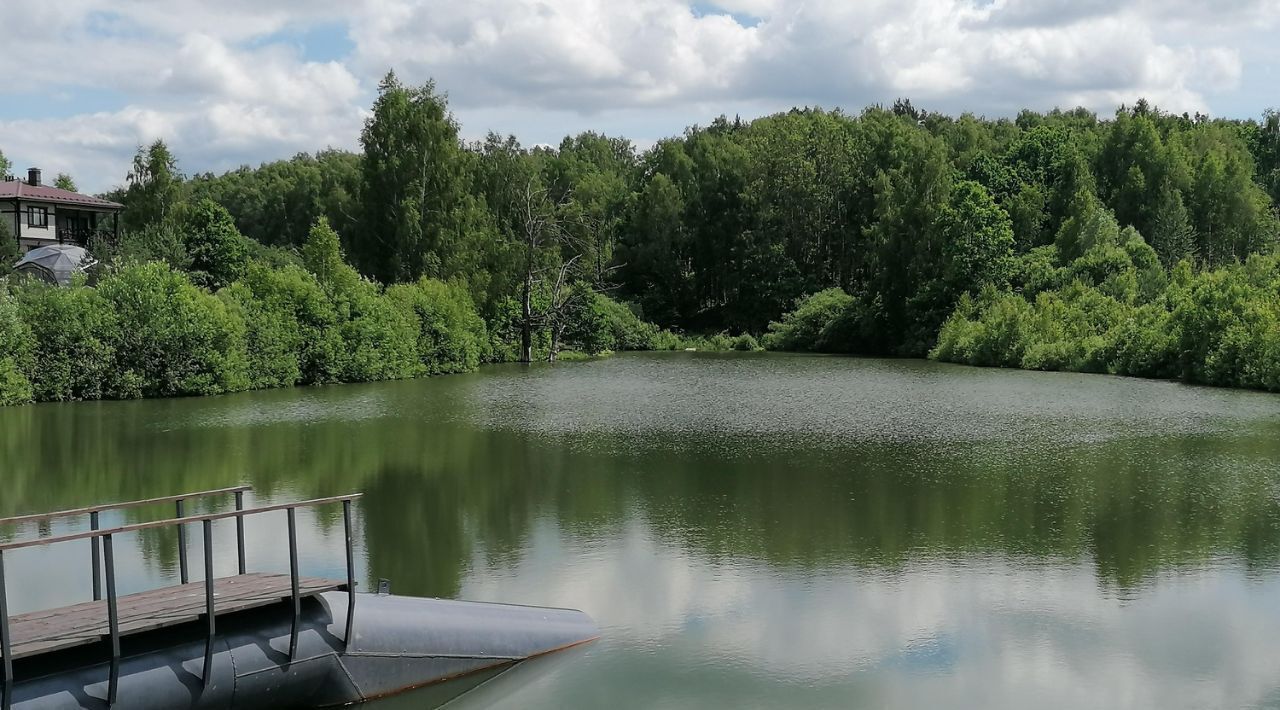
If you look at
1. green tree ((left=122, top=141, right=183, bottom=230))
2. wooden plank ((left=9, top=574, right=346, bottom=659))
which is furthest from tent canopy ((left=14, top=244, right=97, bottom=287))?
wooden plank ((left=9, top=574, right=346, bottom=659))

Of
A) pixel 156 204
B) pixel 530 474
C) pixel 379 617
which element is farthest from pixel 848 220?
pixel 379 617

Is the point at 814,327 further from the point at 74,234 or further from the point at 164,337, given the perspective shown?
the point at 74,234

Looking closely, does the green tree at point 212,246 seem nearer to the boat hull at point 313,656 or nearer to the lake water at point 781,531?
the lake water at point 781,531

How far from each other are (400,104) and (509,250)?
907 cm

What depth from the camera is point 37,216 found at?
5825cm

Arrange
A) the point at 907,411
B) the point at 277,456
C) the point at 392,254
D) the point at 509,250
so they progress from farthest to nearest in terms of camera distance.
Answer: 1. the point at 392,254
2. the point at 509,250
3. the point at 907,411
4. the point at 277,456

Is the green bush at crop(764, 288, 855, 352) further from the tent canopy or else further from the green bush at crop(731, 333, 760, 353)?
the tent canopy

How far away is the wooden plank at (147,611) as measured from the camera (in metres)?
7.55

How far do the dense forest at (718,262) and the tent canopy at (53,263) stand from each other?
3.86m

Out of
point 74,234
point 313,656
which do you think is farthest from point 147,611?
point 74,234

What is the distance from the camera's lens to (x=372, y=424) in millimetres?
25031

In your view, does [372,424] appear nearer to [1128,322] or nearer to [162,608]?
[162,608]

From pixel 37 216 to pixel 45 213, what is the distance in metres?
0.57

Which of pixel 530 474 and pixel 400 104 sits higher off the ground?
pixel 400 104
